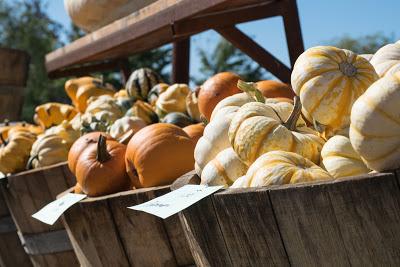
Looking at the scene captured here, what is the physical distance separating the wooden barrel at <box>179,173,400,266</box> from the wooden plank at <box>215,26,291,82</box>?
1790 millimetres

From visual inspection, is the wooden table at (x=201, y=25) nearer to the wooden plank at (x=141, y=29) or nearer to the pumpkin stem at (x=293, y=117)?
the wooden plank at (x=141, y=29)

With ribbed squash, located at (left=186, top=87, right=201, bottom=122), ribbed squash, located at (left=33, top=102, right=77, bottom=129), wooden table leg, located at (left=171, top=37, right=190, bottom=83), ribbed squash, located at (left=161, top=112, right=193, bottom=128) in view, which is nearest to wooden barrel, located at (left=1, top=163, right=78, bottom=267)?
ribbed squash, located at (left=161, top=112, right=193, bottom=128)

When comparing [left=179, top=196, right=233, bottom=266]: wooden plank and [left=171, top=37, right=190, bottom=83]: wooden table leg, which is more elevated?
[left=171, top=37, right=190, bottom=83]: wooden table leg

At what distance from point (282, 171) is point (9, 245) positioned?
280cm

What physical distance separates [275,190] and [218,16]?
168 cm

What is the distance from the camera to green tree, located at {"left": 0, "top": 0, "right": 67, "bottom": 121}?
949 inches

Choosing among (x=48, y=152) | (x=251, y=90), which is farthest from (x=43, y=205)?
(x=251, y=90)

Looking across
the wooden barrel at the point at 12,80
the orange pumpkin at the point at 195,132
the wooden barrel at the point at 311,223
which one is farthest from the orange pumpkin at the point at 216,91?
the wooden barrel at the point at 12,80

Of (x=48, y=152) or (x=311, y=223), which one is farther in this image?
(x=48, y=152)

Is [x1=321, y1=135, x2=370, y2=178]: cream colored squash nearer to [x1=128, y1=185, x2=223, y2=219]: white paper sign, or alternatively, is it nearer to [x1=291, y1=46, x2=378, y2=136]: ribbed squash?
[x1=291, y1=46, x2=378, y2=136]: ribbed squash

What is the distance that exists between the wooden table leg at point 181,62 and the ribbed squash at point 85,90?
0.59 metres

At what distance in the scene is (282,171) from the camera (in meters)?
1.38

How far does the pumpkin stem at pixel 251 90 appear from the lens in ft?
6.41

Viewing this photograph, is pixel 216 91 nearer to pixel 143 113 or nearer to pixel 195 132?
pixel 195 132
